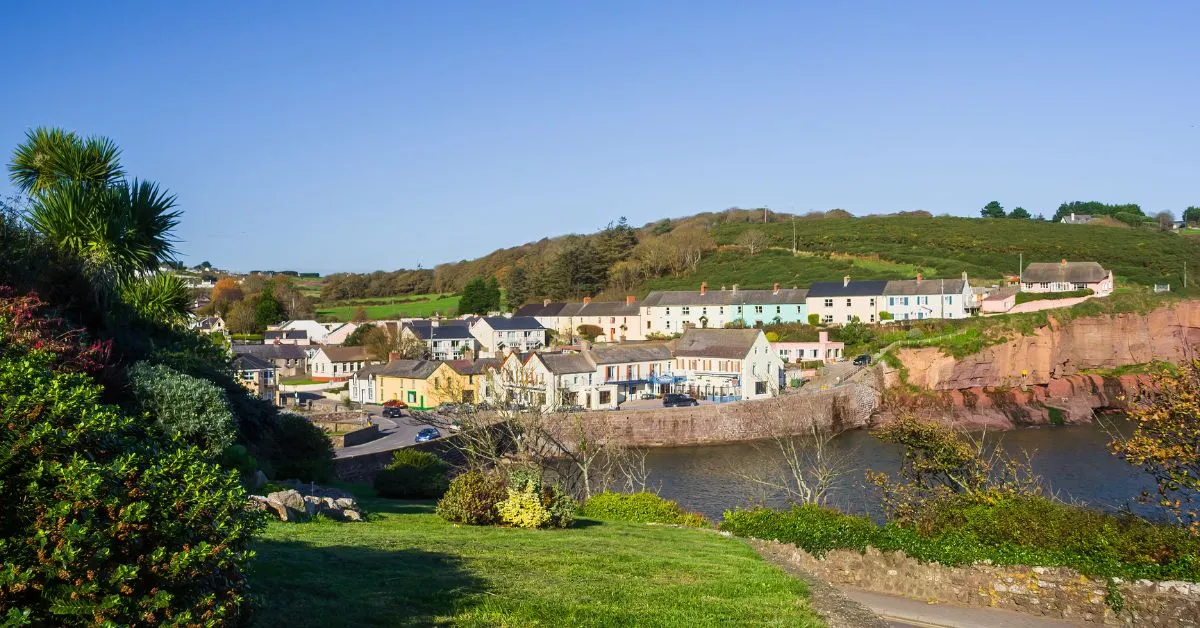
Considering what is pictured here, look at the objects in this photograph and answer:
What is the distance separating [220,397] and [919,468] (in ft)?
56.7

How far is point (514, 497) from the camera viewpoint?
17422 millimetres

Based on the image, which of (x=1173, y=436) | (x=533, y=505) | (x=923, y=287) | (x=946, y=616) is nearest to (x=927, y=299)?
(x=923, y=287)

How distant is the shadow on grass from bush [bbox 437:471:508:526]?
4.68 metres

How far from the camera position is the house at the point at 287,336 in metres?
88.0

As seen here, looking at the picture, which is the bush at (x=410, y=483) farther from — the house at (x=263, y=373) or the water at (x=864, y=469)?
the house at (x=263, y=373)

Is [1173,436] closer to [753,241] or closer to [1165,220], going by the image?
[753,241]

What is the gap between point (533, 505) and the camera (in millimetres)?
17250

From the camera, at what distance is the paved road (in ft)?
46.0

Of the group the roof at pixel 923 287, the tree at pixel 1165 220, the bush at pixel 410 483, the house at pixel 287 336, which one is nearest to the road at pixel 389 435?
the bush at pixel 410 483

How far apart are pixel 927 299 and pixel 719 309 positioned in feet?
63.2

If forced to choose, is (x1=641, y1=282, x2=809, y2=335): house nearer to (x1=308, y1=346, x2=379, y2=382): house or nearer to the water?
the water

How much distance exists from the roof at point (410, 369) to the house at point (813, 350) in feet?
95.1

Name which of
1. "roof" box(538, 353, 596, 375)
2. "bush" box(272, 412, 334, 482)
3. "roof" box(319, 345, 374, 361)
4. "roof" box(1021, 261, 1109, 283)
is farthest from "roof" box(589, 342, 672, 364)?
"roof" box(1021, 261, 1109, 283)

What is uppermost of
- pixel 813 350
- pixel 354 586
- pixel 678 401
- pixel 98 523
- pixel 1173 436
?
pixel 98 523
